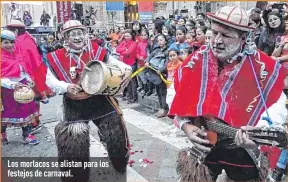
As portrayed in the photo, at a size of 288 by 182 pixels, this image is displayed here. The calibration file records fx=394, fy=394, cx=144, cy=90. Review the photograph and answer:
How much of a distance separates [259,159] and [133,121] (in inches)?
108

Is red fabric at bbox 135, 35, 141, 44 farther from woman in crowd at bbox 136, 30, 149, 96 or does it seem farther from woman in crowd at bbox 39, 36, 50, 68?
woman in crowd at bbox 39, 36, 50, 68

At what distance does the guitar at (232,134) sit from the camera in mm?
1759

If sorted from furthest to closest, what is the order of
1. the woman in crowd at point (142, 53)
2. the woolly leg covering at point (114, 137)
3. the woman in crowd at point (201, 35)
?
the woman in crowd at point (142, 53) < the woman in crowd at point (201, 35) < the woolly leg covering at point (114, 137)

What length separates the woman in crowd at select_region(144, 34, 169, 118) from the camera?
495 cm

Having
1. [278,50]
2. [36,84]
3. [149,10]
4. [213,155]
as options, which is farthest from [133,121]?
[213,155]

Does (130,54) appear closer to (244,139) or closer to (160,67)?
(160,67)

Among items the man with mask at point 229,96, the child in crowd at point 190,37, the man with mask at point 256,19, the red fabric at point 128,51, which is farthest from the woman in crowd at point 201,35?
the man with mask at point 229,96

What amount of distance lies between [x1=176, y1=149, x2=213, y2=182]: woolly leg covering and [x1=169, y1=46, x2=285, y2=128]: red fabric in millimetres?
288

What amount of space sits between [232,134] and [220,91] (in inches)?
9.0

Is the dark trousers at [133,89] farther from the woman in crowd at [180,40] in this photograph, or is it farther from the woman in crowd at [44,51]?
the woman in crowd at [44,51]

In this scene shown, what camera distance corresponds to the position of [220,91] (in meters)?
2.00

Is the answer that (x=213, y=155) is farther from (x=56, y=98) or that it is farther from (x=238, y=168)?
(x=56, y=98)

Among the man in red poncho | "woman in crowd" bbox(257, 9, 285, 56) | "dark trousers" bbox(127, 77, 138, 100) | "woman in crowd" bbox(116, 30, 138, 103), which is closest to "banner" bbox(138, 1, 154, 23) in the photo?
"woman in crowd" bbox(116, 30, 138, 103)

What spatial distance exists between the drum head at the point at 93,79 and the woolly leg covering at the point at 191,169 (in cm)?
83
